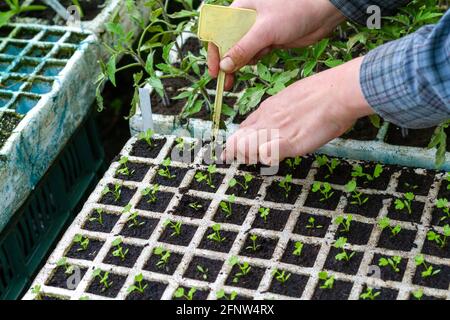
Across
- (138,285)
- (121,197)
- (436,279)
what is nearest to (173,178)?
(121,197)

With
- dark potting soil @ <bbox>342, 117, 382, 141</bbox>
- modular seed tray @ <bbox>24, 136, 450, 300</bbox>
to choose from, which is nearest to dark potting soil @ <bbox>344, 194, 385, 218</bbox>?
modular seed tray @ <bbox>24, 136, 450, 300</bbox>

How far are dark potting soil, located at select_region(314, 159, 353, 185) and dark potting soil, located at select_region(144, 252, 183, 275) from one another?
1.29 ft

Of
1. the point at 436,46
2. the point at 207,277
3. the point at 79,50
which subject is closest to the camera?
the point at 436,46

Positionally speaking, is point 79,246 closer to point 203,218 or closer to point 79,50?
point 203,218

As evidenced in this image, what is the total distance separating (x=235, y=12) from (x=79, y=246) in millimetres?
622

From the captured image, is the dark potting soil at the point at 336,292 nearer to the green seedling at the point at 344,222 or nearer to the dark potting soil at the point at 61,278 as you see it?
the green seedling at the point at 344,222

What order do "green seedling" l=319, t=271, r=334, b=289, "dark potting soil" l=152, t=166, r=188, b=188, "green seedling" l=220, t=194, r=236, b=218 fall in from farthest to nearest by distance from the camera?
"dark potting soil" l=152, t=166, r=188, b=188
"green seedling" l=220, t=194, r=236, b=218
"green seedling" l=319, t=271, r=334, b=289

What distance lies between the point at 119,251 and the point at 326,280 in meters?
0.45

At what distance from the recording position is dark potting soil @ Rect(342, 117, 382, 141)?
1.95 m

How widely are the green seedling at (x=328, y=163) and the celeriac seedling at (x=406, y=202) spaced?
18 cm

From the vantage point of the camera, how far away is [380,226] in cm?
170

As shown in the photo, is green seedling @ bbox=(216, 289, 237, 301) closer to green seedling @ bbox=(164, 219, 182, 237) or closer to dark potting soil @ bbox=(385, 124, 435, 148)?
green seedling @ bbox=(164, 219, 182, 237)

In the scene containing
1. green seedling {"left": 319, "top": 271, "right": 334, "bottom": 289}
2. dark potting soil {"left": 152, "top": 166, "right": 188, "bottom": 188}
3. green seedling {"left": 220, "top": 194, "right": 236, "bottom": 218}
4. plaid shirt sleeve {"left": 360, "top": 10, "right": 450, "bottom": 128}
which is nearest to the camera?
plaid shirt sleeve {"left": 360, "top": 10, "right": 450, "bottom": 128}
